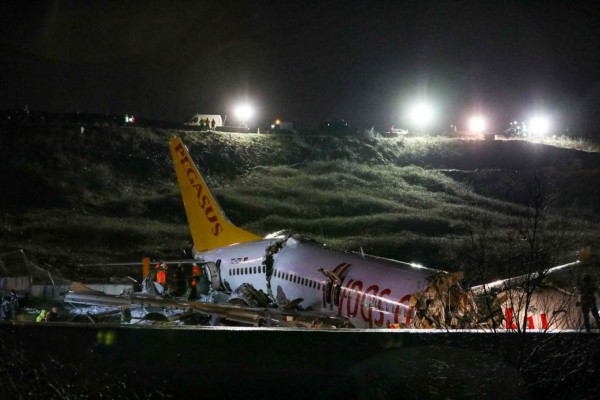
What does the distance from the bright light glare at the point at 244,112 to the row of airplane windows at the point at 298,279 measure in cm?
8586

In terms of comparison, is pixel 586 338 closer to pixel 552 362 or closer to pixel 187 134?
pixel 552 362

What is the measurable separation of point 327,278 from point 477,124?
10522 centimetres

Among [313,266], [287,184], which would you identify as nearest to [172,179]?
[287,184]

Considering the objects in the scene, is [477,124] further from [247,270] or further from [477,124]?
[247,270]

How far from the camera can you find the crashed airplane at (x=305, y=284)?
60.4 feet

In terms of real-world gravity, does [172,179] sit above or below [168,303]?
above

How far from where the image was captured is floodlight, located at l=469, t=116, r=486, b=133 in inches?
4816

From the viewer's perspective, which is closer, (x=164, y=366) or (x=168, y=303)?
(x=164, y=366)

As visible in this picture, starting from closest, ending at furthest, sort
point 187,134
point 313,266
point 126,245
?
point 313,266 → point 126,245 → point 187,134

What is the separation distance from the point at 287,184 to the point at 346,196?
7.26 m

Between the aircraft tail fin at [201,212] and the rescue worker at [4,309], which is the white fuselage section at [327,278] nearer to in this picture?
the aircraft tail fin at [201,212]

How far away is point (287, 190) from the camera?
74.6 meters

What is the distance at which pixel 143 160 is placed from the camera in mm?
79375

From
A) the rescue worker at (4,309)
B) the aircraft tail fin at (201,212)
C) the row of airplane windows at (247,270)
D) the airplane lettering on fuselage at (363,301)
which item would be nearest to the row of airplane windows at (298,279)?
the airplane lettering on fuselage at (363,301)
